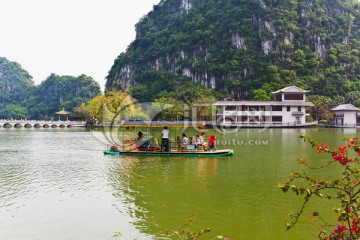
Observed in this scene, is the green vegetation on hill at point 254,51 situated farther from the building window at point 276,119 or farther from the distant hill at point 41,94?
the building window at point 276,119

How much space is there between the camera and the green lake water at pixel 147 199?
9.74 meters

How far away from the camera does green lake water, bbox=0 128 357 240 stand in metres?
9.74

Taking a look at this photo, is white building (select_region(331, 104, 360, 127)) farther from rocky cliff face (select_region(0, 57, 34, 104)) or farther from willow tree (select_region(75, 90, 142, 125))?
rocky cliff face (select_region(0, 57, 34, 104))

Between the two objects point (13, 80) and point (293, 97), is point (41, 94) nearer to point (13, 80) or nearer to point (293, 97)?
point (13, 80)

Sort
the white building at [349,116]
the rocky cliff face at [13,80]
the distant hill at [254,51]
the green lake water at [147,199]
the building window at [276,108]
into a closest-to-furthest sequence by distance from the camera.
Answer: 1. the green lake water at [147,199]
2. the white building at [349,116]
3. the building window at [276,108]
4. the distant hill at [254,51]
5. the rocky cliff face at [13,80]

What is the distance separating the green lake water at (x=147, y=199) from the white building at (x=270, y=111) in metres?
49.3

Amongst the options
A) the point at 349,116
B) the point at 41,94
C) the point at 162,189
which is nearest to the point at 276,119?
the point at 349,116

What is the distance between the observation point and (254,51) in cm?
10769

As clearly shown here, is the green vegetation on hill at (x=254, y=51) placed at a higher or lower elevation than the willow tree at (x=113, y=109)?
higher

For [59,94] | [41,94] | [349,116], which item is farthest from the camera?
[41,94]

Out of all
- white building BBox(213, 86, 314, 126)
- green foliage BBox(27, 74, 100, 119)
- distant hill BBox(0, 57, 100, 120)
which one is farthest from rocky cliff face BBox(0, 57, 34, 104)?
white building BBox(213, 86, 314, 126)

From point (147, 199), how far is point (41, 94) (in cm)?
13988

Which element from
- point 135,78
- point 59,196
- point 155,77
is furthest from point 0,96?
point 59,196

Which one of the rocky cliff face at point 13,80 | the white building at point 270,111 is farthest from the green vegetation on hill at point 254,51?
the rocky cliff face at point 13,80
